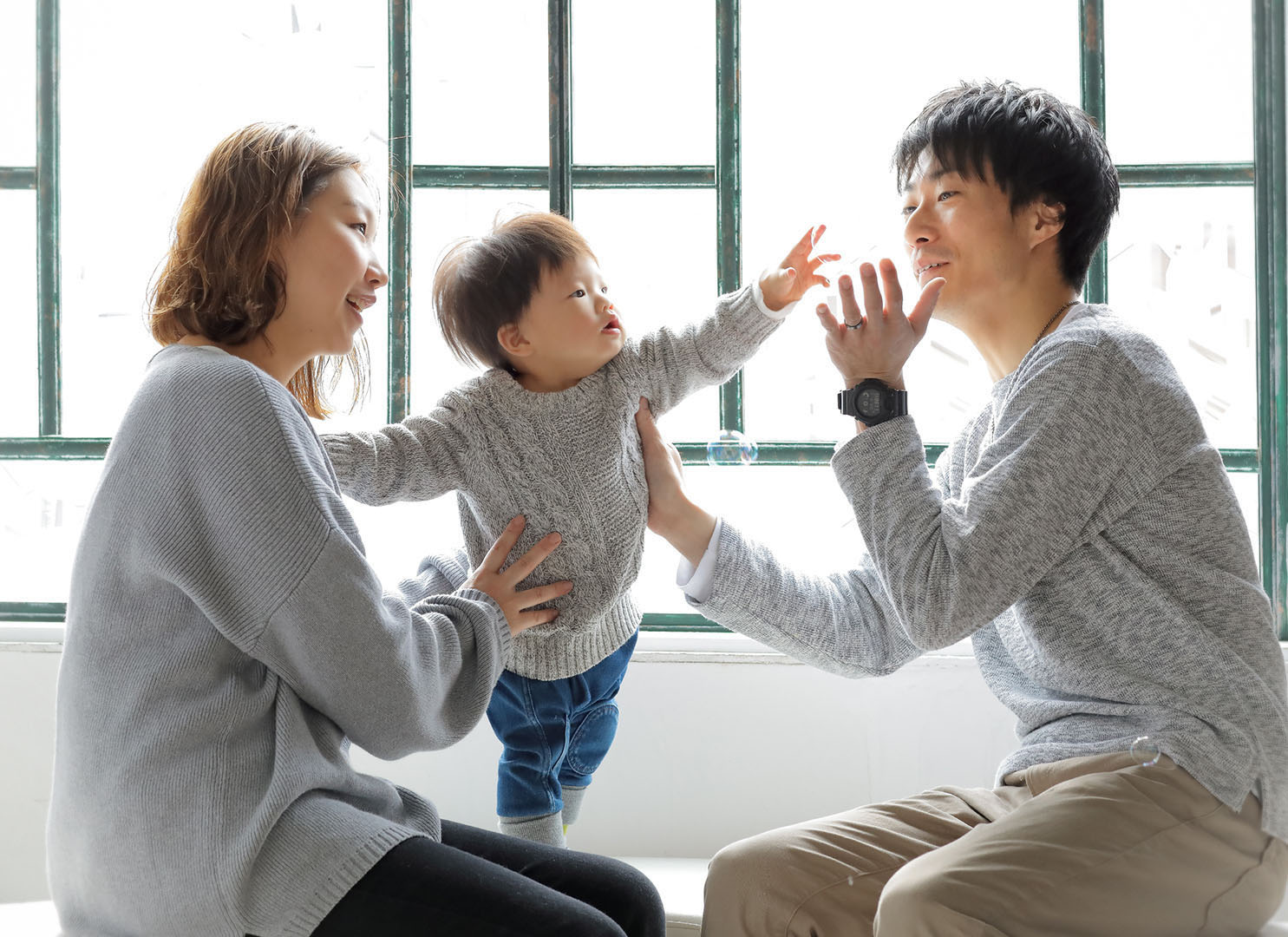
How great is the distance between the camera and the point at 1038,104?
158cm

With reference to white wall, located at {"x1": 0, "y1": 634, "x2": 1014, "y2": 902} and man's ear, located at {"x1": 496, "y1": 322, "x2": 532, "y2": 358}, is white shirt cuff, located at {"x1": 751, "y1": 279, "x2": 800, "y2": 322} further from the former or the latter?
white wall, located at {"x1": 0, "y1": 634, "x2": 1014, "y2": 902}

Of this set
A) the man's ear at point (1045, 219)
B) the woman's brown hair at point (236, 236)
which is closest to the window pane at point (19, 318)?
Answer: the woman's brown hair at point (236, 236)

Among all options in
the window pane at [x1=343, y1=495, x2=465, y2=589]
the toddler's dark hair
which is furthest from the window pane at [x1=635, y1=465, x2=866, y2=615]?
the toddler's dark hair

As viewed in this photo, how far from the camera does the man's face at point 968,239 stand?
5.16 feet

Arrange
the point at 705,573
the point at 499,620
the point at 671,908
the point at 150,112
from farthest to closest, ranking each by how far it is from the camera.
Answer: the point at 150,112 < the point at 671,908 < the point at 705,573 < the point at 499,620

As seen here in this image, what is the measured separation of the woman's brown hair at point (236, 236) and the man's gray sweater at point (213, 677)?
6.3 inches

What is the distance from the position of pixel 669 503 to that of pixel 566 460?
0.19 meters

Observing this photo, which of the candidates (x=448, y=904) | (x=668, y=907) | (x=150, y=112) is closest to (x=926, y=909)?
(x=448, y=904)

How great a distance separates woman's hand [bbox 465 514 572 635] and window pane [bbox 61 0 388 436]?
86cm

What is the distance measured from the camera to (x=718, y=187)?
2254 mm

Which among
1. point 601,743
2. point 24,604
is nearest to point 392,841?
point 601,743

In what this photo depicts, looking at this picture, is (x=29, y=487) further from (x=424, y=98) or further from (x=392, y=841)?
(x=392, y=841)

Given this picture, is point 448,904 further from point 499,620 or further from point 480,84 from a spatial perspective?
point 480,84

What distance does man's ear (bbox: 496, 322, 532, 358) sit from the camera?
1624 mm
